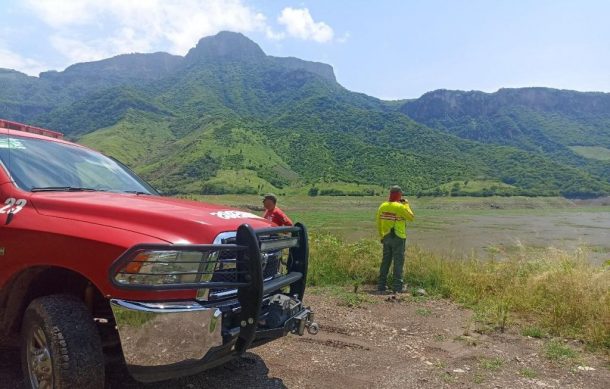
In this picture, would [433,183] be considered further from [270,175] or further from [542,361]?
[542,361]

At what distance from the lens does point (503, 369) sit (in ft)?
14.2

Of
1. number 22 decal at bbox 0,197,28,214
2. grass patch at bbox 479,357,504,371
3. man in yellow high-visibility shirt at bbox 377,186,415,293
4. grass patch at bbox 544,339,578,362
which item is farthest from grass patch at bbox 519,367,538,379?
number 22 decal at bbox 0,197,28,214

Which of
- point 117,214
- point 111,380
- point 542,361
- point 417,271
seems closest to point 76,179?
point 117,214

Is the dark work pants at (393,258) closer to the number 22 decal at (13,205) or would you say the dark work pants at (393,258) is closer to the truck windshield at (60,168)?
the truck windshield at (60,168)

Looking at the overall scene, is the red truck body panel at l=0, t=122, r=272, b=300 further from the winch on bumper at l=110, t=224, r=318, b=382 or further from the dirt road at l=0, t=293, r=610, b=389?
the dirt road at l=0, t=293, r=610, b=389

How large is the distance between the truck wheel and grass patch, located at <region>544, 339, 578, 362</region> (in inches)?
157

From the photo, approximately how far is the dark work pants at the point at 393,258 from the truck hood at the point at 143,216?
4.76 meters

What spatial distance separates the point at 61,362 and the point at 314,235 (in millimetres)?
7875

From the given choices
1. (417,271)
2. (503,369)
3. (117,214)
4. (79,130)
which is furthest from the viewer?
(79,130)

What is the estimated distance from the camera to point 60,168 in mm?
3994

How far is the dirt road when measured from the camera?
12.9 ft

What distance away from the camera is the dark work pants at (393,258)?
7644 millimetres

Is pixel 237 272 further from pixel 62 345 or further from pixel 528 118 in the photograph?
pixel 528 118

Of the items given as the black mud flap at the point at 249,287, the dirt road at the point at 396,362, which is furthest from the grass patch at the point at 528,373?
the black mud flap at the point at 249,287
